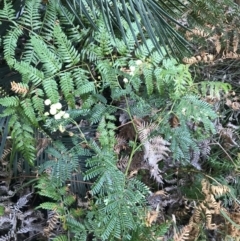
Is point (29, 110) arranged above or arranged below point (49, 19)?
below

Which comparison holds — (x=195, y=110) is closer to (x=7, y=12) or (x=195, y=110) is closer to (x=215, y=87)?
(x=215, y=87)

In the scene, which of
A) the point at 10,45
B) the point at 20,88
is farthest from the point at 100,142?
the point at 10,45

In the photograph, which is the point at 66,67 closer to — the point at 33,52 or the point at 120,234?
the point at 33,52

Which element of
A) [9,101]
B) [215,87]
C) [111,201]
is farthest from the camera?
[215,87]

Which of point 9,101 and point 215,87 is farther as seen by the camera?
point 215,87

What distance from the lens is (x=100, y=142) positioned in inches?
48.6

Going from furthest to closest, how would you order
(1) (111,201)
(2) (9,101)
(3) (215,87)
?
(3) (215,87) → (2) (9,101) → (1) (111,201)

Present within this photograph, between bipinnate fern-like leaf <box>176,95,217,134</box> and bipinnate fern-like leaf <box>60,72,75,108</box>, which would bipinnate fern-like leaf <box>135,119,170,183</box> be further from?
bipinnate fern-like leaf <box>60,72,75,108</box>

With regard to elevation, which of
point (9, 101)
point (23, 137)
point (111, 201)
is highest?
point (9, 101)

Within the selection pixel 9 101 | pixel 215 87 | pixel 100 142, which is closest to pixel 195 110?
pixel 215 87

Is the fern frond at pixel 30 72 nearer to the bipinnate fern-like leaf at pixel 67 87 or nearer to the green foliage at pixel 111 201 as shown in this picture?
the bipinnate fern-like leaf at pixel 67 87

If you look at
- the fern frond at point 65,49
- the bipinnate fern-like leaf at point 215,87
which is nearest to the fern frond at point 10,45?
the fern frond at point 65,49

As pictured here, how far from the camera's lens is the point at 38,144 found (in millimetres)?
1312

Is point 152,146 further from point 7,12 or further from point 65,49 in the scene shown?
point 7,12
